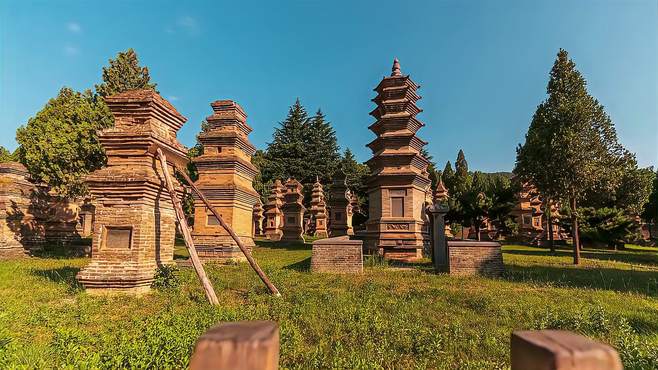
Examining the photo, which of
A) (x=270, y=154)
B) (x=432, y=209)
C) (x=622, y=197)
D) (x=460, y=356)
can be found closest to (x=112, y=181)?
(x=460, y=356)

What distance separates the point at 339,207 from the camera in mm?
32406

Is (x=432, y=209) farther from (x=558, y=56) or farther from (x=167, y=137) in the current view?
(x=558, y=56)

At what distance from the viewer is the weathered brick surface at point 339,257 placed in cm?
1157

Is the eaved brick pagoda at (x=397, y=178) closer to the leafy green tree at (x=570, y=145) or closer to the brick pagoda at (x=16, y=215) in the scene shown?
the leafy green tree at (x=570, y=145)

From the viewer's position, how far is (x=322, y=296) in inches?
313

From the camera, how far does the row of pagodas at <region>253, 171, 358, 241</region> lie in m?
32.2

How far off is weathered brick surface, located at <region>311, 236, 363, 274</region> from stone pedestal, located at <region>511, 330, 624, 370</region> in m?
10.6

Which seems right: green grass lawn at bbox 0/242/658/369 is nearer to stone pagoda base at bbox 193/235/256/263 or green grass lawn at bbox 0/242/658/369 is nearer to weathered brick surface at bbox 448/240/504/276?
weathered brick surface at bbox 448/240/504/276

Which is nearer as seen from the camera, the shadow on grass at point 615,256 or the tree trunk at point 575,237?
the tree trunk at point 575,237

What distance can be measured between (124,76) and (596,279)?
2930 cm

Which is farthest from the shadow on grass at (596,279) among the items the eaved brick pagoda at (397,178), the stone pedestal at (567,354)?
the stone pedestal at (567,354)

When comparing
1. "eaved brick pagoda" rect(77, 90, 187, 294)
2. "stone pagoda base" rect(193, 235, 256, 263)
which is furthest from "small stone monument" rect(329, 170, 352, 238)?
"eaved brick pagoda" rect(77, 90, 187, 294)

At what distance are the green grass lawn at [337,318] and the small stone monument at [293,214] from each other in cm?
2236

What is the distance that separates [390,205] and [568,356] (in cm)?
1746
